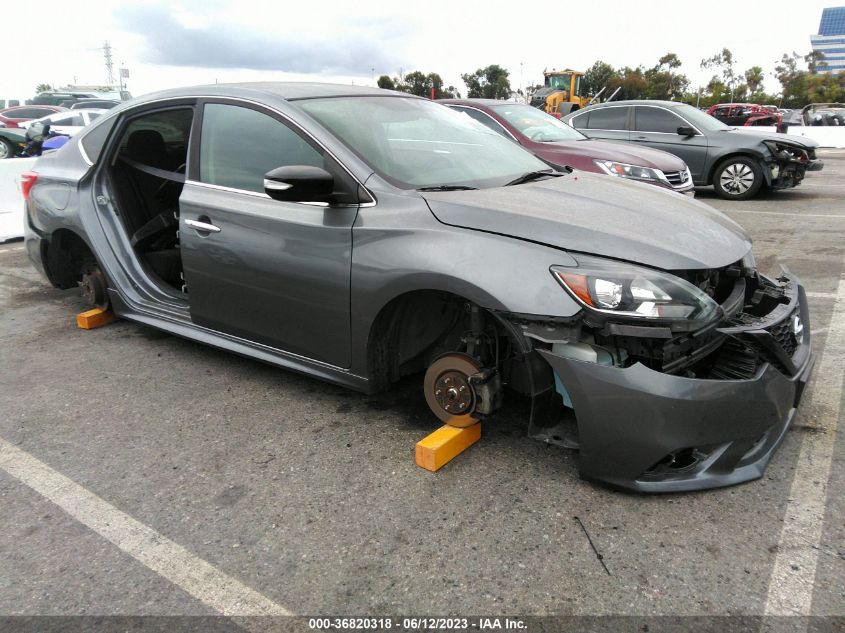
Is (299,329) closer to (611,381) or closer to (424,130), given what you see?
(424,130)

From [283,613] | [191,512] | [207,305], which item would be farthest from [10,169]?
[283,613]

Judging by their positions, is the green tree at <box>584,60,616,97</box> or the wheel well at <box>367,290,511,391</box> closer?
the wheel well at <box>367,290,511,391</box>

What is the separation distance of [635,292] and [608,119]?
30.3 feet

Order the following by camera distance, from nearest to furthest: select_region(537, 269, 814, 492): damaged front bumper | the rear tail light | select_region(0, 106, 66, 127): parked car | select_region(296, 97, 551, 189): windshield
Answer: select_region(537, 269, 814, 492): damaged front bumper → select_region(296, 97, 551, 189): windshield → the rear tail light → select_region(0, 106, 66, 127): parked car

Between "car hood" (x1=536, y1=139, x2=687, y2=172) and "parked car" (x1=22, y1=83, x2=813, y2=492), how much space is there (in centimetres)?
393

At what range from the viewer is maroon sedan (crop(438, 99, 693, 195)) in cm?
720

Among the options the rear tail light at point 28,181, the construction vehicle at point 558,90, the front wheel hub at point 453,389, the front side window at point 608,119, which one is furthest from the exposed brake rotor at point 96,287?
the construction vehicle at point 558,90

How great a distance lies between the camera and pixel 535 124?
27.1 ft

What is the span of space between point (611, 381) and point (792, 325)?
948 millimetres

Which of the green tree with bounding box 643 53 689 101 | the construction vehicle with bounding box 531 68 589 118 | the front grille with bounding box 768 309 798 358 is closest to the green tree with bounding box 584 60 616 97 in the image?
the green tree with bounding box 643 53 689 101

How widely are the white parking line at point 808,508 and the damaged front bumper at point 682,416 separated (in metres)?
0.18

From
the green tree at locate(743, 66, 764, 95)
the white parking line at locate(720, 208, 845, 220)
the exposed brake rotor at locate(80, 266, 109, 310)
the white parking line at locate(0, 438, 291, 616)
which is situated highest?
the green tree at locate(743, 66, 764, 95)

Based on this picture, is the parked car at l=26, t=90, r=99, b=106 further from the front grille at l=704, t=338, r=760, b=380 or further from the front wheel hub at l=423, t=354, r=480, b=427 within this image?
the front grille at l=704, t=338, r=760, b=380

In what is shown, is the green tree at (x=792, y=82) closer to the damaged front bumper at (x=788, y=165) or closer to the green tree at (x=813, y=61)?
the green tree at (x=813, y=61)
